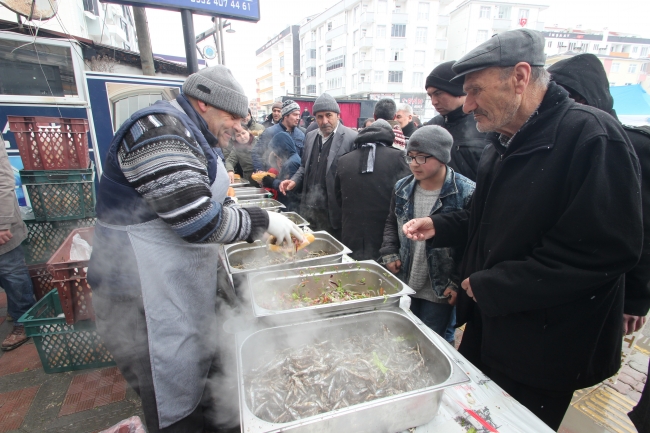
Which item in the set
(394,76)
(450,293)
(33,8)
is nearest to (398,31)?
(394,76)

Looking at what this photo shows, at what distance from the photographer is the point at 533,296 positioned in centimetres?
138

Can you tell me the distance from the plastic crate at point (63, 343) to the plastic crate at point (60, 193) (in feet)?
3.49

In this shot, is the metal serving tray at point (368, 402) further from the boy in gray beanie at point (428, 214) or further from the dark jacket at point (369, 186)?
the dark jacket at point (369, 186)

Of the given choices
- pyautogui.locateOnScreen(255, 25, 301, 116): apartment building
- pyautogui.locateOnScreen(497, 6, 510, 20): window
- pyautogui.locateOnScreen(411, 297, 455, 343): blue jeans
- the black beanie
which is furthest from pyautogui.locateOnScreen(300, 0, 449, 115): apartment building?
pyautogui.locateOnScreen(411, 297, 455, 343): blue jeans

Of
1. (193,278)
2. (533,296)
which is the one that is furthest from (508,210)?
(193,278)

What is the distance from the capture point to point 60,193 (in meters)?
3.52

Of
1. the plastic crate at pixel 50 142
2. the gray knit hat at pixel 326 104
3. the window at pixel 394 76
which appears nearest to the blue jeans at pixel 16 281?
the plastic crate at pixel 50 142

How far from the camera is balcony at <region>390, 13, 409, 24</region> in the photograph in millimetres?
35547

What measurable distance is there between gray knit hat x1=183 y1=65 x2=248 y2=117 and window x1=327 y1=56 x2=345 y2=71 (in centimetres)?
4484

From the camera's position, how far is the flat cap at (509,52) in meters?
1.37

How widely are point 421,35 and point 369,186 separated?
134 feet

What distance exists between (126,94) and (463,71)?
5.10 m

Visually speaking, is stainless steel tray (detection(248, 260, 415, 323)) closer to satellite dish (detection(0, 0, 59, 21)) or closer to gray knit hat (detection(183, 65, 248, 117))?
gray knit hat (detection(183, 65, 248, 117))

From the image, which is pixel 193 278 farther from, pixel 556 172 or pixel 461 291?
pixel 556 172
